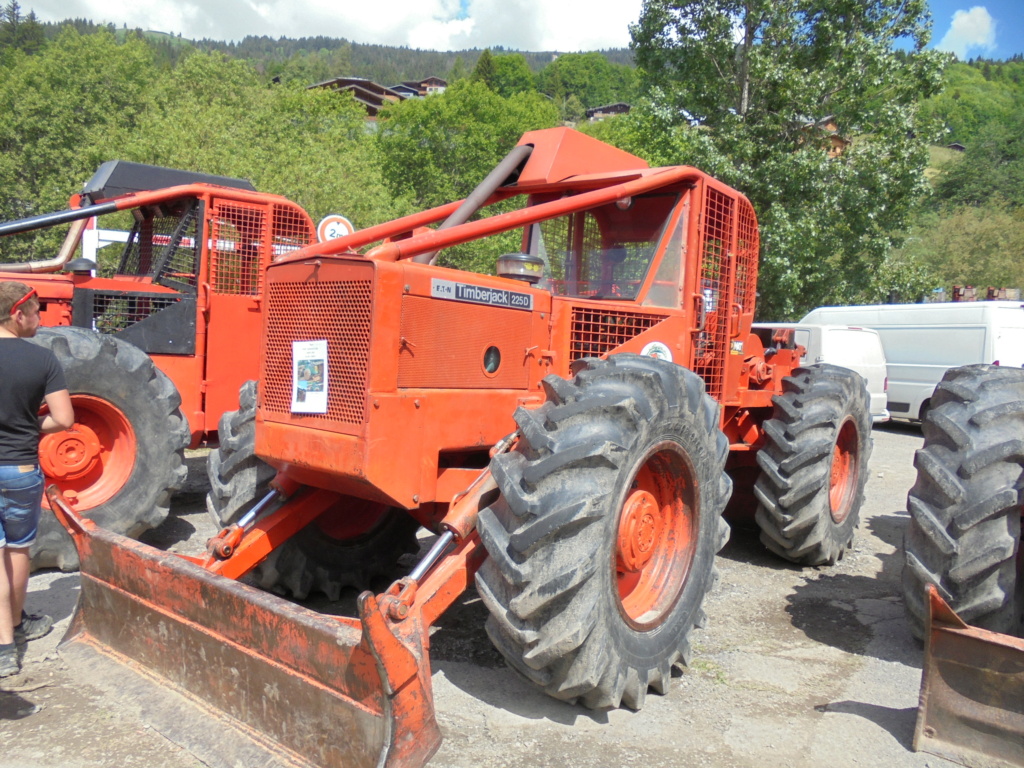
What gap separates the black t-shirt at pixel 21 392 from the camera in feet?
12.7

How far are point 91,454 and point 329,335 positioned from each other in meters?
3.27

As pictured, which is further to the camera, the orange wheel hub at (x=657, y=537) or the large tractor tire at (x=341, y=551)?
the large tractor tire at (x=341, y=551)

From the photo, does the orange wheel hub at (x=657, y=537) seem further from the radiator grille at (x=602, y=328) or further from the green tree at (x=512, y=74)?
the green tree at (x=512, y=74)

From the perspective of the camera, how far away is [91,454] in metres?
5.84

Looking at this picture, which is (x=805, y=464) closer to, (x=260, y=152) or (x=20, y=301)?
(x=20, y=301)

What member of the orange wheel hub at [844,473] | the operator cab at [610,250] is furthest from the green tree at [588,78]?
the operator cab at [610,250]

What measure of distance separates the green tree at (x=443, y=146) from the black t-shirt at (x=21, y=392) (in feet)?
101

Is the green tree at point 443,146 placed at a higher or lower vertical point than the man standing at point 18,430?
higher

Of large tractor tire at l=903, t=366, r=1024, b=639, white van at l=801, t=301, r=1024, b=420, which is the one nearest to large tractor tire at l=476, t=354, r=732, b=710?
large tractor tire at l=903, t=366, r=1024, b=639

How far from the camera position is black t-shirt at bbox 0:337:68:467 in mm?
3883

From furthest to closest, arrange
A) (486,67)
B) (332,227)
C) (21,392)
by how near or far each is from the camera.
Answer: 1. (486,67)
2. (332,227)
3. (21,392)

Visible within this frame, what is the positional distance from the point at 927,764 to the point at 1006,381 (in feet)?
6.68

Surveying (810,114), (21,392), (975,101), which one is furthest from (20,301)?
(975,101)

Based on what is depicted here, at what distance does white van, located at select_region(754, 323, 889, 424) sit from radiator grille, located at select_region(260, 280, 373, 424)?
34.2 ft
